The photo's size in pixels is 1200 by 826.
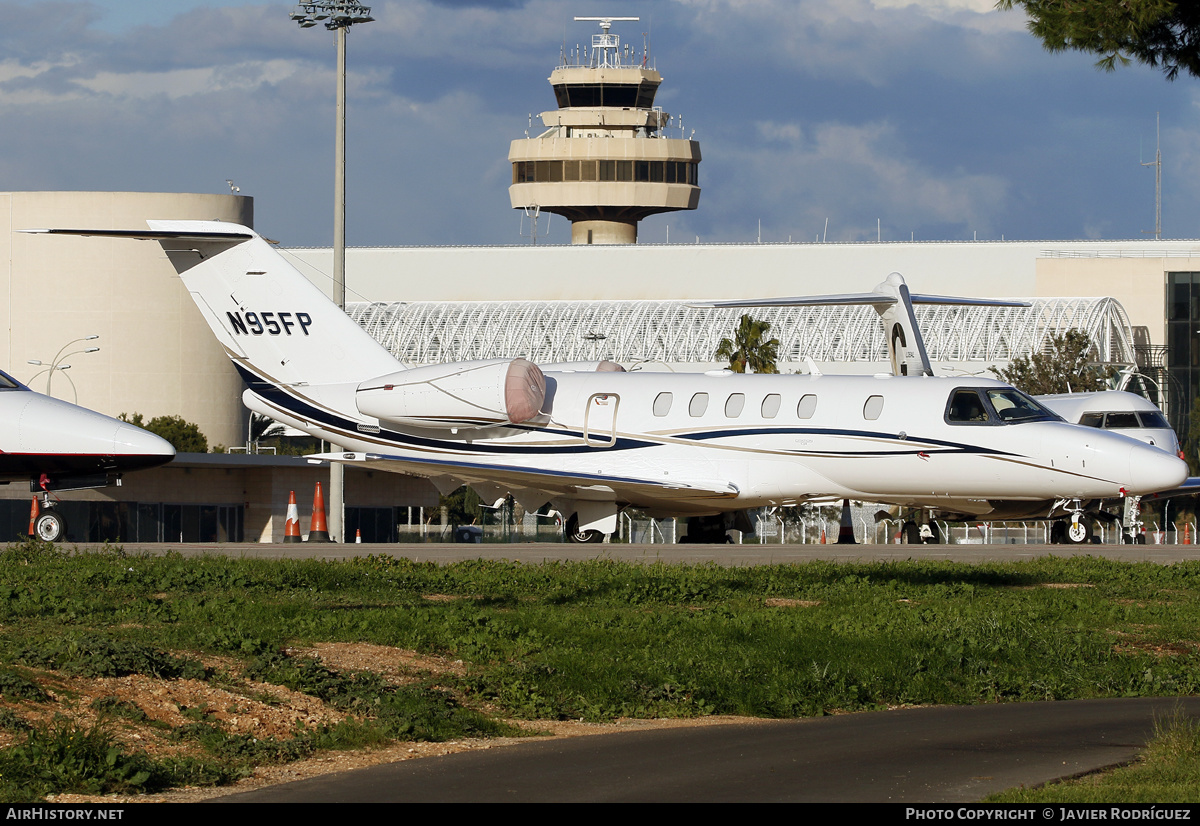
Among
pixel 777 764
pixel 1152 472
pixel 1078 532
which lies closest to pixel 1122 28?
pixel 777 764

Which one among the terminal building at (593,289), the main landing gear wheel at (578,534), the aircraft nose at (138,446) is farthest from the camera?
the terminal building at (593,289)

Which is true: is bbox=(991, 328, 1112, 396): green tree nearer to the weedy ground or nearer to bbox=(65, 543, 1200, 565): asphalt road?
bbox=(65, 543, 1200, 565): asphalt road

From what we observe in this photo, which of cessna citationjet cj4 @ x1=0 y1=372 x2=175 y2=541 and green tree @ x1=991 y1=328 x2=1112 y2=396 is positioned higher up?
green tree @ x1=991 y1=328 x2=1112 y2=396

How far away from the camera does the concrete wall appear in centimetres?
8381

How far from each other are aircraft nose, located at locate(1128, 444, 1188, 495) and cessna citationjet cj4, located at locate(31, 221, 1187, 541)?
0.08 feet

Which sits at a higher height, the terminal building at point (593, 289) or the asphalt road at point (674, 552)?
the terminal building at point (593, 289)

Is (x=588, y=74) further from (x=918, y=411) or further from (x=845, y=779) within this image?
(x=845, y=779)

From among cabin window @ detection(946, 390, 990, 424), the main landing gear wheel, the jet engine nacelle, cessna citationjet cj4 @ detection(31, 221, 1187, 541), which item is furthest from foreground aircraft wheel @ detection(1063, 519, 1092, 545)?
the jet engine nacelle

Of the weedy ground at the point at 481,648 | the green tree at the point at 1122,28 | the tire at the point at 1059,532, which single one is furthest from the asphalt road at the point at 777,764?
the tire at the point at 1059,532

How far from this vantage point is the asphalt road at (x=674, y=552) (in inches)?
842

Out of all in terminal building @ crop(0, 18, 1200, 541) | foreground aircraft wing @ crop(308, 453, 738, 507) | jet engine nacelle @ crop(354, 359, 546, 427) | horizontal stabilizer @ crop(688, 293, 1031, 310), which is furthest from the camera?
terminal building @ crop(0, 18, 1200, 541)

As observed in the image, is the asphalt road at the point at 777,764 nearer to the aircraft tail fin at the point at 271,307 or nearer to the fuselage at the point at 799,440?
the fuselage at the point at 799,440

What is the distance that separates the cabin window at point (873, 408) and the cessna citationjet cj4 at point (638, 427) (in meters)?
0.03

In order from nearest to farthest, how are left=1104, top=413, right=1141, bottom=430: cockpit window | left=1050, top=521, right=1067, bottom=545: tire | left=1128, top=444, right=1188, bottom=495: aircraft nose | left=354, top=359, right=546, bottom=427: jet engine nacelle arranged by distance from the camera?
left=1128, top=444, right=1188, bottom=495: aircraft nose
left=354, top=359, right=546, bottom=427: jet engine nacelle
left=1050, top=521, right=1067, bottom=545: tire
left=1104, top=413, right=1141, bottom=430: cockpit window
